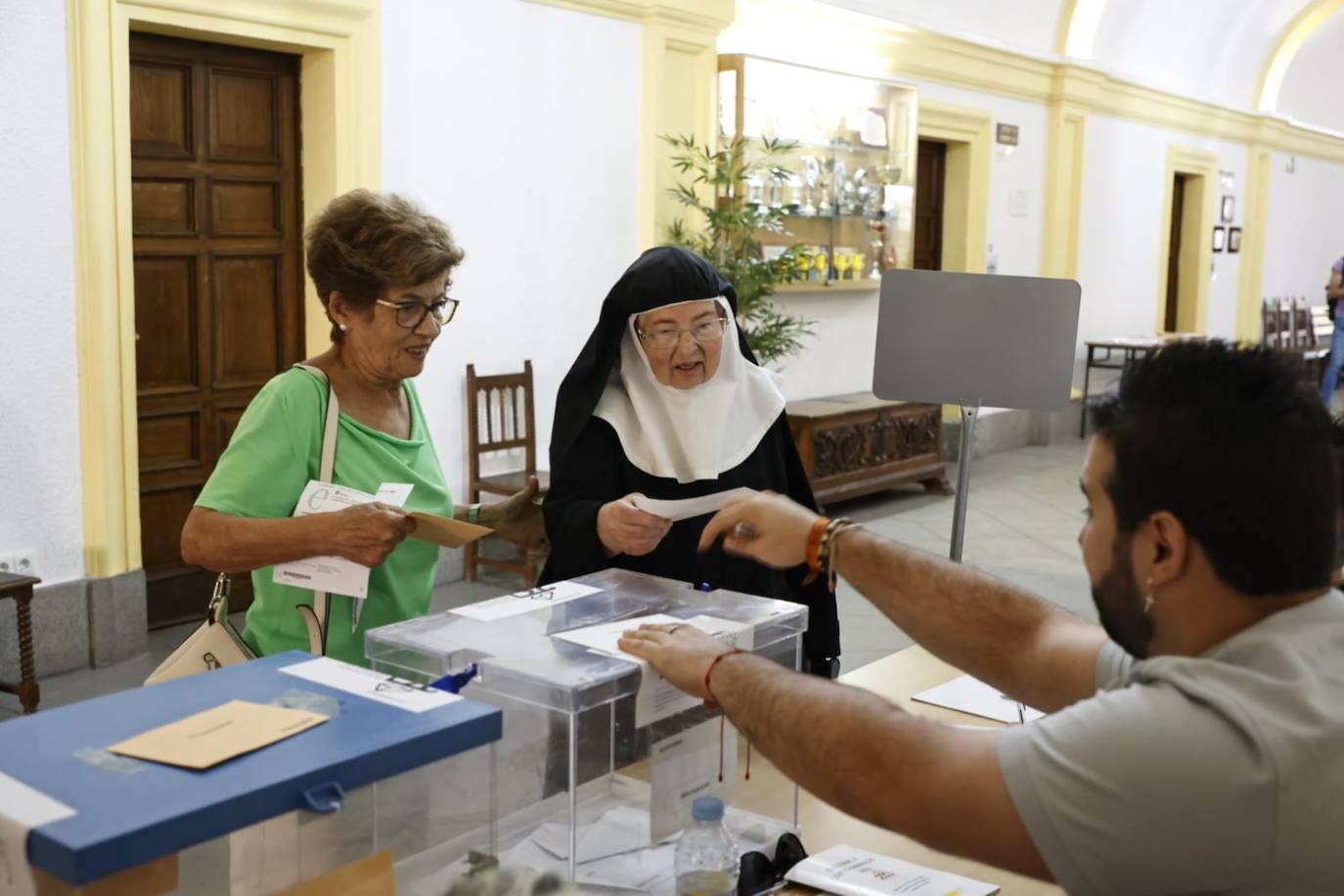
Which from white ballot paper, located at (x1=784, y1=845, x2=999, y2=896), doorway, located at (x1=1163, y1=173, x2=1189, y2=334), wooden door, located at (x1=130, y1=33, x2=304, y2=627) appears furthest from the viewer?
doorway, located at (x1=1163, y1=173, x2=1189, y2=334)

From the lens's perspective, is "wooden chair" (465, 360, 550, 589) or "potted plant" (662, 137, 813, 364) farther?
"potted plant" (662, 137, 813, 364)

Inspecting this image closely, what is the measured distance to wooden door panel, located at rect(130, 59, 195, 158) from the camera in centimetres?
560

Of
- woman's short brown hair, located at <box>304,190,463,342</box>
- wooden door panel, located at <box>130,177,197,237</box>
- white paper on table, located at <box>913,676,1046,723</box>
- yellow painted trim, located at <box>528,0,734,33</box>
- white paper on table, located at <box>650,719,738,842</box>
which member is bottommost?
white paper on table, located at <box>913,676,1046,723</box>

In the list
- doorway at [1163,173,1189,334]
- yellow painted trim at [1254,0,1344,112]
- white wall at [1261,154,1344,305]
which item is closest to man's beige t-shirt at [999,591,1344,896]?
doorway at [1163,173,1189,334]

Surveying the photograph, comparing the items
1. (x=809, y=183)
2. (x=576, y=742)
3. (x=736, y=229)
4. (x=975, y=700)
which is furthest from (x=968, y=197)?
(x=576, y=742)

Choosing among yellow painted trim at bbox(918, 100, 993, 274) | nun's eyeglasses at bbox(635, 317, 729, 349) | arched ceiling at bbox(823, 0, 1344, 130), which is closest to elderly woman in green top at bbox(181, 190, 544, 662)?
nun's eyeglasses at bbox(635, 317, 729, 349)

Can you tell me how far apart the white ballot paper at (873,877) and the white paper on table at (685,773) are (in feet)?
0.55

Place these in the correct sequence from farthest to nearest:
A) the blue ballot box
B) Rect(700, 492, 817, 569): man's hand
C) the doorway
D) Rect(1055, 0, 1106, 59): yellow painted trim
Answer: the doorway, Rect(1055, 0, 1106, 59): yellow painted trim, Rect(700, 492, 817, 569): man's hand, the blue ballot box

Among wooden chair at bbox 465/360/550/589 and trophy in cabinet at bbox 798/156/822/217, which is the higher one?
trophy in cabinet at bbox 798/156/822/217

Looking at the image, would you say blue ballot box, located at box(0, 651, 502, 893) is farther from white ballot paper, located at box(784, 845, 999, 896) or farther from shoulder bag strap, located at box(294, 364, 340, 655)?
shoulder bag strap, located at box(294, 364, 340, 655)

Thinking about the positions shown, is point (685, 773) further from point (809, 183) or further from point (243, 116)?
point (809, 183)

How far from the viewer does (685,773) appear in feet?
5.93

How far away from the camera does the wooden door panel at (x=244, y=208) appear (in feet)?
19.6

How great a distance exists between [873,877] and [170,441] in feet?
15.6
